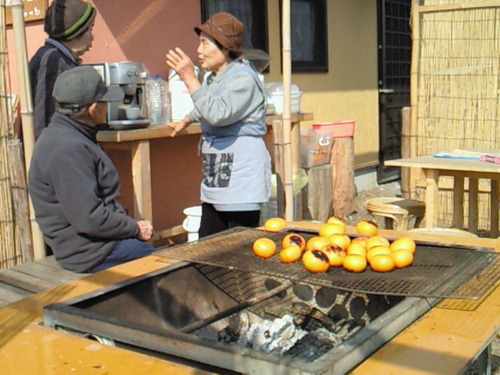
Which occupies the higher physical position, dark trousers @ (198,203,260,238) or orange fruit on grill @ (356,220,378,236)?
orange fruit on grill @ (356,220,378,236)

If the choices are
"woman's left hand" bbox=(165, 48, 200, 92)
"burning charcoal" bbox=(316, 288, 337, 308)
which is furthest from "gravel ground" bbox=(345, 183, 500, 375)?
"burning charcoal" bbox=(316, 288, 337, 308)

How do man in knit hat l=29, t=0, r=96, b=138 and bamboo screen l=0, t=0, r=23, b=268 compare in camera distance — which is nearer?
man in knit hat l=29, t=0, r=96, b=138

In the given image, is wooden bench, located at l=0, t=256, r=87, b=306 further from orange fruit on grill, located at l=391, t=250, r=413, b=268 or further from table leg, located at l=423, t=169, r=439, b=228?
table leg, located at l=423, t=169, r=439, b=228

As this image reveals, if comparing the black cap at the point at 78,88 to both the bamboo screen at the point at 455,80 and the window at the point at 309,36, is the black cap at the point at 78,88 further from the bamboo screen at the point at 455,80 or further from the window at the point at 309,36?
the window at the point at 309,36

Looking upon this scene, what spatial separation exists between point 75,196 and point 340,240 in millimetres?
1148

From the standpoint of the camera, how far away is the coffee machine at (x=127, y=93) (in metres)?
4.48

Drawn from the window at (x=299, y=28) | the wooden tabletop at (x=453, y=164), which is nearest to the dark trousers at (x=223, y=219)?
the wooden tabletop at (x=453, y=164)

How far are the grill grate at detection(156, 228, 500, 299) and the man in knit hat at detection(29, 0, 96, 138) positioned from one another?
1.59 meters

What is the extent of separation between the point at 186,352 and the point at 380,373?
18.5 inches

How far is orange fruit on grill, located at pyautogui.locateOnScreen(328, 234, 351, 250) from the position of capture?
262cm

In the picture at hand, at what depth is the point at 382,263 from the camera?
235 centimetres

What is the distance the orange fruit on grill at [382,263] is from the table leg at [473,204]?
3.71 meters

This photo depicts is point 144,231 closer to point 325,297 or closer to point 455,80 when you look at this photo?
point 325,297

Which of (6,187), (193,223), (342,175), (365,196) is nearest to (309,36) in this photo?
(342,175)
